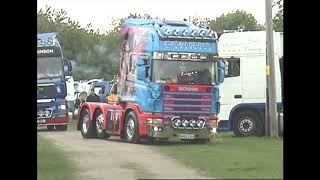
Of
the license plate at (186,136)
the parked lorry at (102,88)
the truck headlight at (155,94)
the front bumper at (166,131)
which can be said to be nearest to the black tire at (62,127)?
the parked lorry at (102,88)

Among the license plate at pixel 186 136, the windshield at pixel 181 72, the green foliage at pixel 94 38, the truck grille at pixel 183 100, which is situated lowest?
the license plate at pixel 186 136

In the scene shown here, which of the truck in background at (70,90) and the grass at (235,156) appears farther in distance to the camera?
the truck in background at (70,90)

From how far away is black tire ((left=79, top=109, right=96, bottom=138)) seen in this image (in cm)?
329

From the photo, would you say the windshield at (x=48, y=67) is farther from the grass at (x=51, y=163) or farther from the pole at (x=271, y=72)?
the pole at (x=271, y=72)

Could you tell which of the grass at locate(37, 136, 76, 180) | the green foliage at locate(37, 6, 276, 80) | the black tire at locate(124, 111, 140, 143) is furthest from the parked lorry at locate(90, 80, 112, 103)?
the grass at locate(37, 136, 76, 180)

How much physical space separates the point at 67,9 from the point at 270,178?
1.49 metres

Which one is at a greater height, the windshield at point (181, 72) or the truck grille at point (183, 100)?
the windshield at point (181, 72)

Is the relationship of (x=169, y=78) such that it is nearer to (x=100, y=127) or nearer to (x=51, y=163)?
(x=100, y=127)

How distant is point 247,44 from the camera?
3562mm

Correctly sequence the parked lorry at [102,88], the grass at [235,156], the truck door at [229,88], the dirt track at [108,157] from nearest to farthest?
the grass at [235,156]
the dirt track at [108,157]
the parked lorry at [102,88]
the truck door at [229,88]

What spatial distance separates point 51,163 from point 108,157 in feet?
1.09

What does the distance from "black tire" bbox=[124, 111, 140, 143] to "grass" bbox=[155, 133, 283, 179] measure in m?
0.16

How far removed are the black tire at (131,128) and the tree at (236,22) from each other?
0.68m

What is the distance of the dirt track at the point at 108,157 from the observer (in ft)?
10.2
